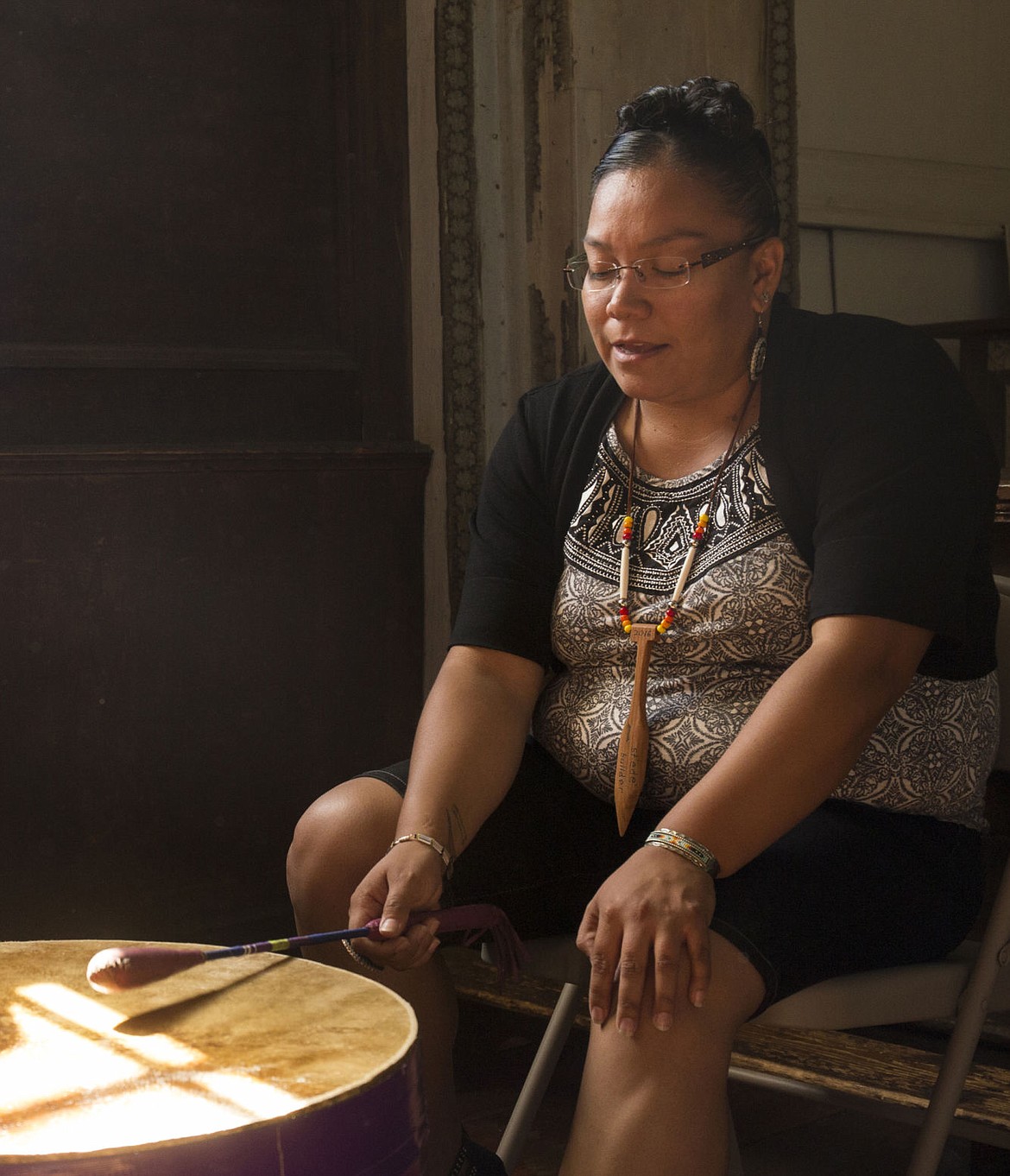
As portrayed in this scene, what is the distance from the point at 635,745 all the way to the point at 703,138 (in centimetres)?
73

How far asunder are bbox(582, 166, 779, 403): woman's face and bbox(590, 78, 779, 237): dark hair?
0.02 m

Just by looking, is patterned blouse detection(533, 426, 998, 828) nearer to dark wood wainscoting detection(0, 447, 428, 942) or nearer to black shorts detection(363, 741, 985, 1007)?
black shorts detection(363, 741, 985, 1007)

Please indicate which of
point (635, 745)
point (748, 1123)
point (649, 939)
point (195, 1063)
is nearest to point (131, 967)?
point (195, 1063)

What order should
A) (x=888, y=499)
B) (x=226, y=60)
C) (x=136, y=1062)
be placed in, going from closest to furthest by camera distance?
1. (x=136, y=1062)
2. (x=888, y=499)
3. (x=226, y=60)

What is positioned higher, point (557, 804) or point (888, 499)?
point (888, 499)

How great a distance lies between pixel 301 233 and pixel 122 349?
0.44 m

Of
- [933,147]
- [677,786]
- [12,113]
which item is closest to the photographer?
[677,786]

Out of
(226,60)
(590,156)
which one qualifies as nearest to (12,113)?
(226,60)

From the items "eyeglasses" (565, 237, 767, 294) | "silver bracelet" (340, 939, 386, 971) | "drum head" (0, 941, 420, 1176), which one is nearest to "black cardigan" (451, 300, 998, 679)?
"eyeglasses" (565, 237, 767, 294)

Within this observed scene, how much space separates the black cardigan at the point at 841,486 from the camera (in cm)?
143

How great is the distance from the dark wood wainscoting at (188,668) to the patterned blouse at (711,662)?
1102mm

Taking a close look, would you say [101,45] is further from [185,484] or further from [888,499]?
[888,499]

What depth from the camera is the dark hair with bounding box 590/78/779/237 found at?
163cm

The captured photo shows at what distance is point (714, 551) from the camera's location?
163cm
